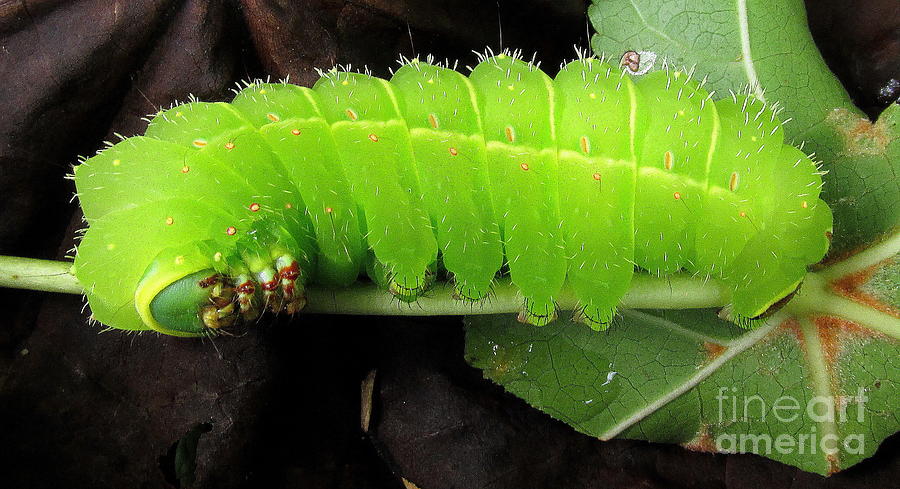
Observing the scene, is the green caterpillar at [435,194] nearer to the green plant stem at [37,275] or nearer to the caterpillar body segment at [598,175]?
the caterpillar body segment at [598,175]

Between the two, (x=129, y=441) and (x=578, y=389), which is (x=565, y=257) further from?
(x=129, y=441)

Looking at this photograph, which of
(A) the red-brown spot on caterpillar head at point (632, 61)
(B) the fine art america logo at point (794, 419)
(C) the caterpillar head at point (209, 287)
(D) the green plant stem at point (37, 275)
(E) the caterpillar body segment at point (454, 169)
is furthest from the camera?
(A) the red-brown spot on caterpillar head at point (632, 61)

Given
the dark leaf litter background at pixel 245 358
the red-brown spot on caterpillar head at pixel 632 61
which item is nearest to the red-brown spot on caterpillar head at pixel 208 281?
the dark leaf litter background at pixel 245 358

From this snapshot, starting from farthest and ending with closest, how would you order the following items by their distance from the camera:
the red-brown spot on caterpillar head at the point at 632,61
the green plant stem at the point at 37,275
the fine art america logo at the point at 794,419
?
the red-brown spot on caterpillar head at the point at 632,61, the fine art america logo at the point at 794,419, the green plant stem at the point at 37,275

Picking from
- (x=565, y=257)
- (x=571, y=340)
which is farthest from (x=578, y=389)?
(x=565, y=257)

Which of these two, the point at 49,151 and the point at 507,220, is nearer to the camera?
the point at 507,220

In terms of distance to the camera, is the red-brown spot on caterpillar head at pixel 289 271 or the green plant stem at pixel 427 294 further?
the green plant stem at pixel 427 294
